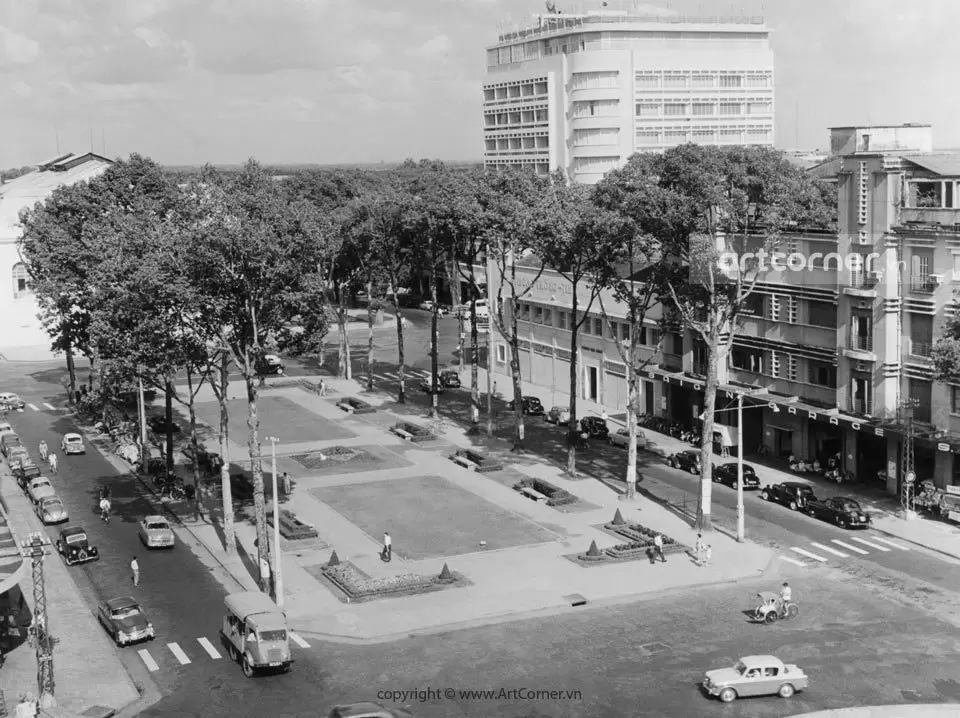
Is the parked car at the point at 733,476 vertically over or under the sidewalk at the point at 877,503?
over

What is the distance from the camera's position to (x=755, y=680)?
46344mm

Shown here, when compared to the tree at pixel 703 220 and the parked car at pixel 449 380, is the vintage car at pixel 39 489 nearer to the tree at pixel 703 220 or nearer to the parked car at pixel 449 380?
the tree at pixel 703 220

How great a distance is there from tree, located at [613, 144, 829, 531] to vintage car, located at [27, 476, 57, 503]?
4144 centimetres

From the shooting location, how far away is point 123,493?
83.9 metres

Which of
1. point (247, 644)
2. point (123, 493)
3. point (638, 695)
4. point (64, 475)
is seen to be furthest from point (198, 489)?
point (638, 695)

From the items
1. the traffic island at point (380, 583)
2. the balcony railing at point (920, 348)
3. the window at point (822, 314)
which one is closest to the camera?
the traffic island at point (380, 583)

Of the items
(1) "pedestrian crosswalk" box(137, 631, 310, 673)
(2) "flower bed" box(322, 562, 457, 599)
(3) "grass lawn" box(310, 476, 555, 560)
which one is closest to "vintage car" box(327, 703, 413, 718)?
(1) "pedestrian crosswalk" box(137, 631, 310, 673)

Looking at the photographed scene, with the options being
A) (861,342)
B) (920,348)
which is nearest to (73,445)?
(861,342)

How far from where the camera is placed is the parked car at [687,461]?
279 ft

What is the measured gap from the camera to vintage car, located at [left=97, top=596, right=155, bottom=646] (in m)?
54.5

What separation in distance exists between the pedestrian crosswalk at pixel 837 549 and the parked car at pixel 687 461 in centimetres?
1723

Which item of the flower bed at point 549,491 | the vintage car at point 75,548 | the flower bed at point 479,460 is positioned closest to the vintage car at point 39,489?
the vintage car at point 75,548

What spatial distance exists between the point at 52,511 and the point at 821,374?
165ft

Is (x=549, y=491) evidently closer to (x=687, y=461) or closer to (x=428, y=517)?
→ (x=428, y=517)
